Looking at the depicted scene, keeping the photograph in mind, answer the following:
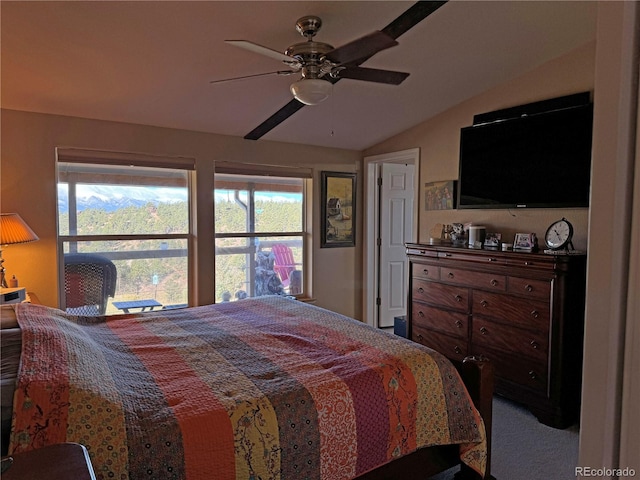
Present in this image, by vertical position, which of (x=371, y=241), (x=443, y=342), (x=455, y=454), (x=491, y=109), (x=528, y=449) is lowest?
(x=528, y=449)

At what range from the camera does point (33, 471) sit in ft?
2.77

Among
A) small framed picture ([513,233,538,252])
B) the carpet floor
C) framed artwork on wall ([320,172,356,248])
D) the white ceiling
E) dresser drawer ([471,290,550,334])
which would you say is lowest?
the carpet floor

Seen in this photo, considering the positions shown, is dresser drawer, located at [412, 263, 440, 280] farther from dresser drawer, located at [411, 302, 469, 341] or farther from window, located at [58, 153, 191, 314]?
window, located at [58, 153, 191, 314]

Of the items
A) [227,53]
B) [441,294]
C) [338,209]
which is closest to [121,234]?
[227,53]

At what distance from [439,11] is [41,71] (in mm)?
2483

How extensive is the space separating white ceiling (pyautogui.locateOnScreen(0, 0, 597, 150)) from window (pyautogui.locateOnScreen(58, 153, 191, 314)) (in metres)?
0.49

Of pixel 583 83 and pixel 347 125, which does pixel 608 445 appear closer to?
pixel 583 83

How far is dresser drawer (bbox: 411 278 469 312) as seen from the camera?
332cm

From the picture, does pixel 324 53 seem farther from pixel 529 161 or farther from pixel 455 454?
pixel 455 454

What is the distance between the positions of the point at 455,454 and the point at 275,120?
2.86 m

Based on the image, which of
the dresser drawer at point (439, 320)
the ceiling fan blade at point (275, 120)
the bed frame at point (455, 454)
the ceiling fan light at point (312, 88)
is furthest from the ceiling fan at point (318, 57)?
the dresser drawer at point (439, 320)

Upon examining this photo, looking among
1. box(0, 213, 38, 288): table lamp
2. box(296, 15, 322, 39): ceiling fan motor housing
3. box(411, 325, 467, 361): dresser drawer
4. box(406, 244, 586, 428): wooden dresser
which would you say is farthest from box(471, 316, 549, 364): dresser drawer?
box(0, 213, 38, 288): table lamp

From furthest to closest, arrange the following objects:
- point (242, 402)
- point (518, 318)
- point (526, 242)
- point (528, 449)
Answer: point (526, 242) < point (518, 318) < point (528, 449) < point (242, 402)

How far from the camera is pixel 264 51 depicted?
2.07 metres
